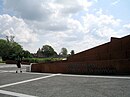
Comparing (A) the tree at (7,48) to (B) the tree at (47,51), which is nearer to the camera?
(A) the tree at (7,48)

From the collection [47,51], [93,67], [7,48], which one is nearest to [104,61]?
[93,67]

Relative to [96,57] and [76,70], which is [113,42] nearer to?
[96,57]

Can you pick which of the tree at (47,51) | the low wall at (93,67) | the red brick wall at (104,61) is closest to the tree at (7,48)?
the tree at (47,51)

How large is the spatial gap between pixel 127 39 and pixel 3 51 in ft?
260

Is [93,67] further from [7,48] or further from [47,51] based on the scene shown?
[47,51]

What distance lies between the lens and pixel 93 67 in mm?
19094

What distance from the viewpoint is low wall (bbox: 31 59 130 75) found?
1697cm

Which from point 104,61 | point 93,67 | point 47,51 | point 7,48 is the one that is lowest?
point 93,67

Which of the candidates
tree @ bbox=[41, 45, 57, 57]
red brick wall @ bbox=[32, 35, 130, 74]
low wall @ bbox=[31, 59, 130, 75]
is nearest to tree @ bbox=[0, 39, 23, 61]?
tree @ bbox=[41, 45, 57, 57]

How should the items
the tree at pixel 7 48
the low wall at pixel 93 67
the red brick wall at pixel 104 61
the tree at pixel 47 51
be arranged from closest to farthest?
the low wall at pixel 93 67, the red brick wall at pixel 104 61, the tree at pixel 7 48, the tree at pixel 47 51

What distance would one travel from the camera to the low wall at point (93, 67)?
17.0 m

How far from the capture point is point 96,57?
21.5 m

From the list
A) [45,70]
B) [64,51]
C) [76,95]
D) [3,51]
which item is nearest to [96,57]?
[45,70]

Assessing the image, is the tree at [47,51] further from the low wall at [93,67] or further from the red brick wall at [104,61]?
the red brick wall at [104,61]
